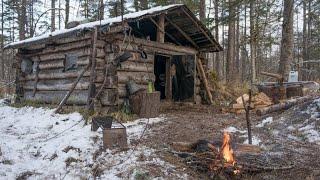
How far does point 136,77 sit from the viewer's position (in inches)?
480

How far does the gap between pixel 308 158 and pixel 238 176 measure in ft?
5.11

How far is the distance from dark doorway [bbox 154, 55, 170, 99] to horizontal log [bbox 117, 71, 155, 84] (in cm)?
292

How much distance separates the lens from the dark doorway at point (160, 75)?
1611 cm

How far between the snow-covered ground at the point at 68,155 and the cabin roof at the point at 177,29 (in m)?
Result: 3.38

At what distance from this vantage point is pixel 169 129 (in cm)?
936

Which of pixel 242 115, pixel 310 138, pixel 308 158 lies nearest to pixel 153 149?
pixel 308 158

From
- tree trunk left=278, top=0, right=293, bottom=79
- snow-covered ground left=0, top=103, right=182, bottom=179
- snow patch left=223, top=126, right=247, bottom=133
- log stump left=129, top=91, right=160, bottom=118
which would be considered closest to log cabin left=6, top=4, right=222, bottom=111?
log stump left=129, top=91, right=160, bottom=118

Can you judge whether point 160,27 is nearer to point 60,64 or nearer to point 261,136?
point 60,64

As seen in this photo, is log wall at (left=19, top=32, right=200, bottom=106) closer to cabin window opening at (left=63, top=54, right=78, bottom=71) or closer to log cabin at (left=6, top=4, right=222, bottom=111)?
log cabin at (left=6, top=4, right=222, bottom=111)

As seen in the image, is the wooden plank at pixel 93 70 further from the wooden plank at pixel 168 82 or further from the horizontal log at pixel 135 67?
the wooden plank at pixel 168 82

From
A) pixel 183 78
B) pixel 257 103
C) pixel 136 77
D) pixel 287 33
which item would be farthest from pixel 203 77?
pixel 136 77

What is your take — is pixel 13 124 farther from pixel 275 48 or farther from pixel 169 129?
pixel 275 48

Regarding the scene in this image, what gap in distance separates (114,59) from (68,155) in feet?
15.0

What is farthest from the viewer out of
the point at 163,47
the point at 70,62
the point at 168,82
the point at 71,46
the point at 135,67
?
the point at 168,82
